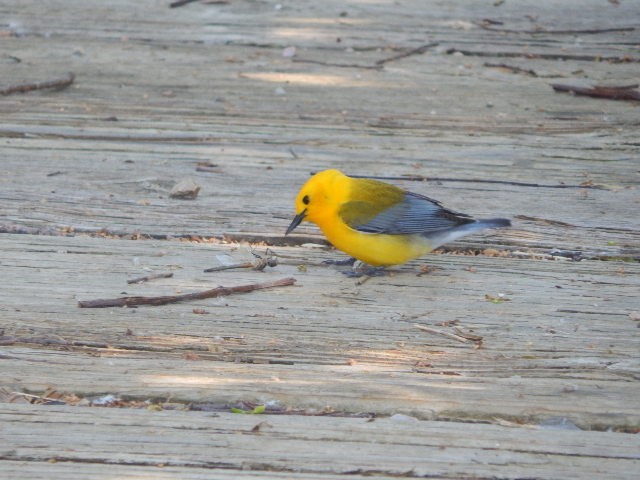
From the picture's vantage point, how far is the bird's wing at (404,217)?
13.3 ft

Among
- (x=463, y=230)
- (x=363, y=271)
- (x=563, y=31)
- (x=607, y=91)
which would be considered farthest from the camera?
(x=563, y=31)

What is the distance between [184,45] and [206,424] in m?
4.25

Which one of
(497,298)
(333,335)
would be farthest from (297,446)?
(497,298)

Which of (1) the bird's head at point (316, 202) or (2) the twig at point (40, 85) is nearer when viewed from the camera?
(1) the bird's head at point (316, 202)

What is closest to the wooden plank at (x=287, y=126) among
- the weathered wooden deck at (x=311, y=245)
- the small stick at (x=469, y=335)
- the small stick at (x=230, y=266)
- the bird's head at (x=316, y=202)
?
the weathered wooden deck at (x=311, y=245)

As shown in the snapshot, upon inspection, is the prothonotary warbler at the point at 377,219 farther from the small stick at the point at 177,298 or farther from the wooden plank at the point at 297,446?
the wooden plank at the point at 297,446

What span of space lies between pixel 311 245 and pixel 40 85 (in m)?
2.10

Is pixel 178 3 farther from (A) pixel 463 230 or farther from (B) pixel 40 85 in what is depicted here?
(A) pixel 463 230

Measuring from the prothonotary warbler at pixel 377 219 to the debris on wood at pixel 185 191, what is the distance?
0.49 m

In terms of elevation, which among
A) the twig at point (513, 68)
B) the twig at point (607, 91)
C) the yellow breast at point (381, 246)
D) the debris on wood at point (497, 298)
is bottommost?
the yellow breast at point (381, 246)

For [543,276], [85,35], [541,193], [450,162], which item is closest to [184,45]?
[85,35]

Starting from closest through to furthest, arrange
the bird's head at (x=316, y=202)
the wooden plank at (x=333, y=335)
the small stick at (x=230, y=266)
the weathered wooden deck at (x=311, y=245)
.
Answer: the weathered wooden deck at (x=311, y=245), the wooden plank at (x=333, y=335), the small stick at (x=230, y=266), the bird's head at (x=316, y=202)

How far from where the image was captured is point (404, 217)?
4.20 meters

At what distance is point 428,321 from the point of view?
3395 millimetres
